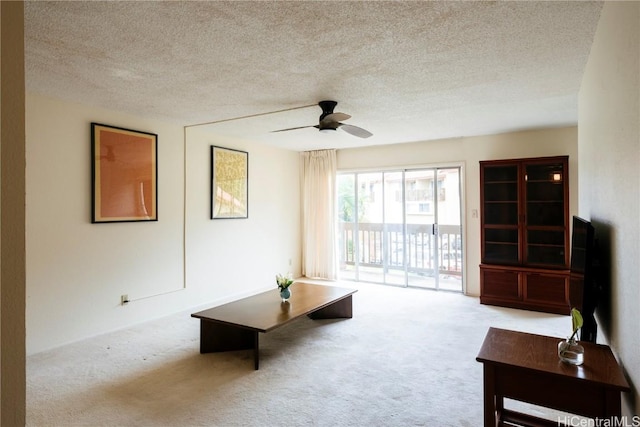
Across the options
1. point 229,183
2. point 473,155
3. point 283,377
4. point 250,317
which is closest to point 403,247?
point 473,155

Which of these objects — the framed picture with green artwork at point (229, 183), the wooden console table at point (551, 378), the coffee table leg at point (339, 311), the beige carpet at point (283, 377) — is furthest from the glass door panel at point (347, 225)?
the wooden console table at point (551, 378)

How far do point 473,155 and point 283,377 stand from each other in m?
4.15

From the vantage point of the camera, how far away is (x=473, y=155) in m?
5.23

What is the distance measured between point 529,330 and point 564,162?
2129 mm

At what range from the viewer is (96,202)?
3.64 m

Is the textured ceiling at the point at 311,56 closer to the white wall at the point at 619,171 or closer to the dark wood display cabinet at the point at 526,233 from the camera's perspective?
the white wall at the point at 619,171

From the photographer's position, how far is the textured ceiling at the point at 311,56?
1.88 m

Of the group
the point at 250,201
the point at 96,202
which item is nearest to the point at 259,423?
the point at 96,202

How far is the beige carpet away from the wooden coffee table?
0.38 feet

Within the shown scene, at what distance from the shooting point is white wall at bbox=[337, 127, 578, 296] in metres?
4.62

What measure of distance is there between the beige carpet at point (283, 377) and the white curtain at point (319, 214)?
7.76ft

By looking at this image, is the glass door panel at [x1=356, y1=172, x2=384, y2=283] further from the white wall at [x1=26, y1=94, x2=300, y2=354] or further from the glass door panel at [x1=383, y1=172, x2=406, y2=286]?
the white wall at [x1=26, y1=94, x2=300, y2=354]

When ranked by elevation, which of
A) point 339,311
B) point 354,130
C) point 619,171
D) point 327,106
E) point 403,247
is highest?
point 327,106

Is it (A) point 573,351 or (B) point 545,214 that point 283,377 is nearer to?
(A) point 573,351
